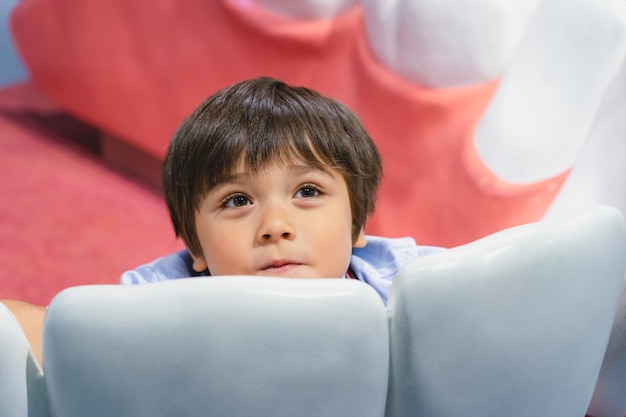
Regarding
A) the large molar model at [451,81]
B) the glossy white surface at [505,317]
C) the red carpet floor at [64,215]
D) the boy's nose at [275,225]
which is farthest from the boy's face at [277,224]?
the red carpet floor at [64,215]

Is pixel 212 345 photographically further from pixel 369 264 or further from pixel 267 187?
pixel 369 264

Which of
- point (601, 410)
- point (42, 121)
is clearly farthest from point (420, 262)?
point (42, 121)

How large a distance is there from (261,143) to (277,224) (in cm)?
10

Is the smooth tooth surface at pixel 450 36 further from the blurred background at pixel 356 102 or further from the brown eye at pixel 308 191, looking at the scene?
the brown eye at pixel 308 191

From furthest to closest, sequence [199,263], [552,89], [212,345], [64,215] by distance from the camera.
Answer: [64,215], [552,89], [199,263], [212,345]

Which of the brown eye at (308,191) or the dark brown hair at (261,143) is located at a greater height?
the dark brown hair at (261,143)

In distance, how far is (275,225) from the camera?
2.56ft

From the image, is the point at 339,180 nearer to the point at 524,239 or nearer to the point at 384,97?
the point at 524,239

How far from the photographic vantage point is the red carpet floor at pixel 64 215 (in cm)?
134

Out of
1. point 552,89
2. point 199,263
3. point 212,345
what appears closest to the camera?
point 212,345

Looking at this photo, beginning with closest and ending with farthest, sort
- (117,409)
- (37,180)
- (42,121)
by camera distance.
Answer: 1. (117,409)
2. (37,180)
3. (42,121)

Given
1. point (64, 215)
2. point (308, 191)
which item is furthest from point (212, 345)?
point (64, 215)

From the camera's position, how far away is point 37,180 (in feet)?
5.49

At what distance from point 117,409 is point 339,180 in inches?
13.8
